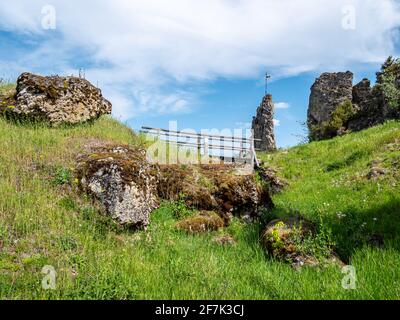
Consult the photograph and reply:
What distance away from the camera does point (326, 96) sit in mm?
45094

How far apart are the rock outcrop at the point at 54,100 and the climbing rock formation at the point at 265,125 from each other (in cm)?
3146

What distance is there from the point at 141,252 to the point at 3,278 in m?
2.98

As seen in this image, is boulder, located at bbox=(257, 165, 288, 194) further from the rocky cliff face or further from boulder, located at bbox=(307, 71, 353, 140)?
boulder, located at bbox=(307, 71, 353, 140)

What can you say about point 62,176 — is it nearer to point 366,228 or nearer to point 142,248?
point 142,248

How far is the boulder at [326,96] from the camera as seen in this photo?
1718 inches

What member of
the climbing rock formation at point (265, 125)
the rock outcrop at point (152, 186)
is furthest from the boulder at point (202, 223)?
the climbing rock formation at point (265, 125)

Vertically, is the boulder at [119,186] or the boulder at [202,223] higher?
the boulder at [119,186]

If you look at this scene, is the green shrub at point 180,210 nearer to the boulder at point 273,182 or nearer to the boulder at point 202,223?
the boulder at point 202,223

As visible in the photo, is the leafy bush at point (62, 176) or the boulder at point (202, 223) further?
the boulder at point (202, 223)

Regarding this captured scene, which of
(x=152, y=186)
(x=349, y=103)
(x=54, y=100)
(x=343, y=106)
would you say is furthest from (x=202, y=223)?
(x=349, y=103)

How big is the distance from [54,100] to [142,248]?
10869mm

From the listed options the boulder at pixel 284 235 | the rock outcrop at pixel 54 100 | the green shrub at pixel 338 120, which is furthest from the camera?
the green shrub at pixel 338 120

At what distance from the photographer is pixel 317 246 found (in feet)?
29.6
